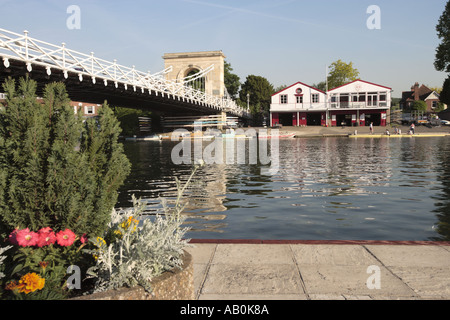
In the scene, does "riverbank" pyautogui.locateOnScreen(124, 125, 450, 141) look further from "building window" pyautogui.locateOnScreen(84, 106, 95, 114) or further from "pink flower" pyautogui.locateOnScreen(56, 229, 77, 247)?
"pink flower" pyautogui.locateOnScreen(56, 229, 77, 247)

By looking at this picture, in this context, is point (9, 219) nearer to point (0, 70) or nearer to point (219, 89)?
point (0, 70)

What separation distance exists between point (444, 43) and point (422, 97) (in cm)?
4872

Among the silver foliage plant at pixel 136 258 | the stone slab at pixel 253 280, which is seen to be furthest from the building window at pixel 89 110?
the silver foliage plant at pixel 136 258

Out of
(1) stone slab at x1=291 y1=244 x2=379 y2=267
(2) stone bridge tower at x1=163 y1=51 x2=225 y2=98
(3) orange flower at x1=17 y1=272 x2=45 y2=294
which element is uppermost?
(2) stone bridge tower at x1=163 y1=51 x2=225 y2=98

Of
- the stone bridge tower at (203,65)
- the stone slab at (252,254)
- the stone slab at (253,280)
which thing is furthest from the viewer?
the stone bridge tower at (203,65)

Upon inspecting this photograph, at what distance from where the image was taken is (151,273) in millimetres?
3596

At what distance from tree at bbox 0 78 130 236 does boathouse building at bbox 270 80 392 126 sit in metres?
68.8

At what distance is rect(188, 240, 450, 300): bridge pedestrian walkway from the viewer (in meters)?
4.27

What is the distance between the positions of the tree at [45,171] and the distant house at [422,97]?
11317 centimetres

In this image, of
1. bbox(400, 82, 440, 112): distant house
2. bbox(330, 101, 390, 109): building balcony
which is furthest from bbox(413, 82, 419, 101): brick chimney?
bbox(330, 101, 390, 109): building balcony

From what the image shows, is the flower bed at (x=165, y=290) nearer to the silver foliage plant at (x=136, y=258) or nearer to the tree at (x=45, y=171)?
the silver foliage plant at (x=136, y=258)

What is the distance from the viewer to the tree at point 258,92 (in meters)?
102

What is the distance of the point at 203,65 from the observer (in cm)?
9019

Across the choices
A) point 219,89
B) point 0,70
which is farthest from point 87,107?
point 0,70
